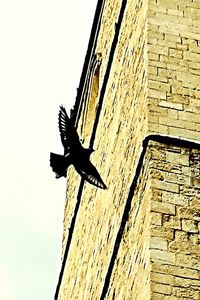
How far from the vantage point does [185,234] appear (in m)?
8.36

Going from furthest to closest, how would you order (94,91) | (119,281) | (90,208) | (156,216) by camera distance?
1. (94,91)
2. (90,208)
3. (119,281)
4. (156,216)

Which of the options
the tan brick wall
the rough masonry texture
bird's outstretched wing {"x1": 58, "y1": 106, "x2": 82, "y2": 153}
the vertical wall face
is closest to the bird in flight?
bird's outstretched wing {"x1": 58, "y1": 106, "x2": 82, "y2": 153}

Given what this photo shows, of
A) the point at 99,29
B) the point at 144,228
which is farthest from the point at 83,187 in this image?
the point at 144,228

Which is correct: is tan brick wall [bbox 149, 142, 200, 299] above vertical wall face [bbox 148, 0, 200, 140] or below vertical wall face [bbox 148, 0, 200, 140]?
below

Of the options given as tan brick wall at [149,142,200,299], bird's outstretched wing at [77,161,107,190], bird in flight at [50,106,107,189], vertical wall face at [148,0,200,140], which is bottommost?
tan brick wall at [149,142,200,299]

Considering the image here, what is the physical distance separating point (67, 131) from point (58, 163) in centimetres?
30

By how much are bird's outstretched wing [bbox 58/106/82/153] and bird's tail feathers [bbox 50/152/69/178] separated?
0.11m

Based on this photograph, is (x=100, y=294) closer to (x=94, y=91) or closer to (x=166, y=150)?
(x=166, y=150)

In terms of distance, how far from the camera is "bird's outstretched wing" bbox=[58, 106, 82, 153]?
31.4 ft

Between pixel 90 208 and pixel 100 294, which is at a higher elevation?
pixel 90 208

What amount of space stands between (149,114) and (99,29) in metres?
5.16

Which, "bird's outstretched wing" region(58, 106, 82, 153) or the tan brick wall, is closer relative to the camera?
the tan brick wall

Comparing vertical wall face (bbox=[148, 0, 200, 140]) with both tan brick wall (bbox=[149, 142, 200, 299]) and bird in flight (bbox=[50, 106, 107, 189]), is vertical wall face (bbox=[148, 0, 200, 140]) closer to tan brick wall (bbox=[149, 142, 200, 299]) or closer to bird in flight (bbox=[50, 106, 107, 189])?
tan brick wall (bbox=[149, 142, 200, 299])

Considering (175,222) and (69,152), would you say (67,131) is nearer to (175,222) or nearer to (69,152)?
(69,152)
